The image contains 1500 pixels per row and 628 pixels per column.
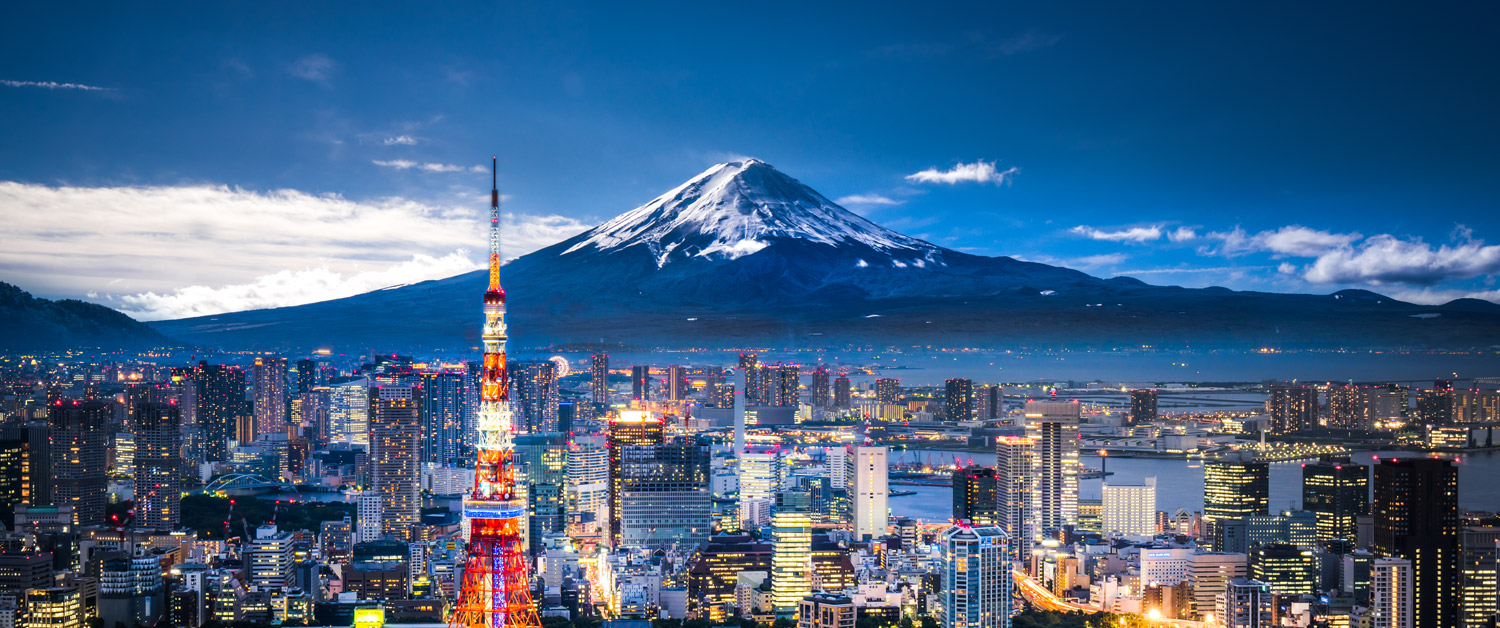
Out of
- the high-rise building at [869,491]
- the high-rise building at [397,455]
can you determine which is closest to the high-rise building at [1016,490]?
the high-rise building at [869,491]

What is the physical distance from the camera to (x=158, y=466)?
2038cm

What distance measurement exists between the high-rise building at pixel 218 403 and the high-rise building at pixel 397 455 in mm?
2907

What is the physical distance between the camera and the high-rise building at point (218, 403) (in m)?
25.9

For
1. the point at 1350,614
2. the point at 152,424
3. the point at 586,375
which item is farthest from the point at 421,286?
the point at 1350,614

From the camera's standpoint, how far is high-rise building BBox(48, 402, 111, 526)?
18441 millimetres

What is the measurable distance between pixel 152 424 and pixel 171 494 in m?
3.29

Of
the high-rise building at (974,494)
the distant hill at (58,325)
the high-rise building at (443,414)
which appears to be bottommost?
the high-rise building at (974,494)

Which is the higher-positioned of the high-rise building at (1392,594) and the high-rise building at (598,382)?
the high-rise building at (598,382)

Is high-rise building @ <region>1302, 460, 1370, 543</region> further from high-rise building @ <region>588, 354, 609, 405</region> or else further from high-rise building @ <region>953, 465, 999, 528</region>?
high-rise building @ <region>588, 354, 609, 405</region>

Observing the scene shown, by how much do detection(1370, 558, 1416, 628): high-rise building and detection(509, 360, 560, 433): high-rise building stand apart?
1599cm

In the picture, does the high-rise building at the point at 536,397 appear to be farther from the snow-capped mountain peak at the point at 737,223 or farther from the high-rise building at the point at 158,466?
the high-rise building at the point at 158,466

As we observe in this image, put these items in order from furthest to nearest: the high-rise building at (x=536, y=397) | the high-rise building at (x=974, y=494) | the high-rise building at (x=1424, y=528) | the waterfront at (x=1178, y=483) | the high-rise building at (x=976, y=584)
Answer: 1. the high-rise building at (x=536, y=397)
2. the high-rise building at (x=974, y=494)
3. the waterfront at (x=1178, y=483)
4. the high-rise building at (x=976, y=584)
5. the high-rise building at (x=1424, y=528)

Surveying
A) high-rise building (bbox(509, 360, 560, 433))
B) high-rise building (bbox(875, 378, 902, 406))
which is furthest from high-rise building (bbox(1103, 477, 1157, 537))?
high-rise building (bbox(509, 360, 560, 433))

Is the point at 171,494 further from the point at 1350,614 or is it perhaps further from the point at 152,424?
the point at 1350,614
